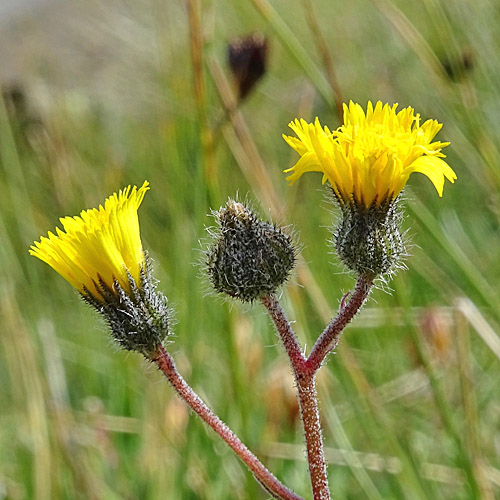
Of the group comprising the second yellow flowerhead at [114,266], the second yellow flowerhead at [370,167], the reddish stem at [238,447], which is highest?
the second yellow flowerhead at [370,167]

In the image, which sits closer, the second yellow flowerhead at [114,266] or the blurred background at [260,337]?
the second yellow flowerhead at [114,266]

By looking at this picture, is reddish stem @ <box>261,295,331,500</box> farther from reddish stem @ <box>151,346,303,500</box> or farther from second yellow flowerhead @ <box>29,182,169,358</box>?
second yellow flowerhead @ <box>29,182,169,358</box>

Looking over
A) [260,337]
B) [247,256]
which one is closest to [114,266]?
[247,256]

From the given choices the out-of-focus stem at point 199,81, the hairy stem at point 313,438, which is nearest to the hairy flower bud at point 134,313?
the hairy stem at point 313,438

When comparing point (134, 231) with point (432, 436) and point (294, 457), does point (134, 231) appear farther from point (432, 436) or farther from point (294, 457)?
point (432, 436)

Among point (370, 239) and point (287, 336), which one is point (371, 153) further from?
point (287, 336)

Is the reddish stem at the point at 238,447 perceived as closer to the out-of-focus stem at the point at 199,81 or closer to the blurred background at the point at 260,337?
the blurred background at the point at 260,337
